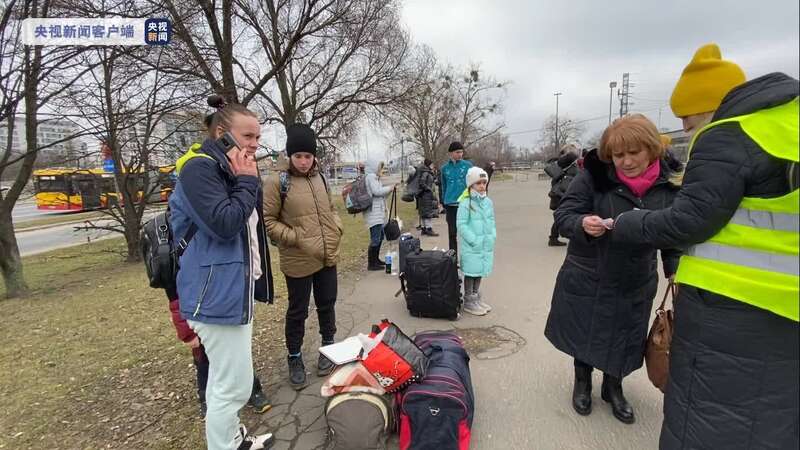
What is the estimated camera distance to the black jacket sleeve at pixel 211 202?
176 centimetres

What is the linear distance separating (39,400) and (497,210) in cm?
1288

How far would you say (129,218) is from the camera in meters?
8.80

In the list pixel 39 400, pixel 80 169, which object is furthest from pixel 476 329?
pixel 80 169

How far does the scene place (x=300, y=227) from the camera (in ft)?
9.50

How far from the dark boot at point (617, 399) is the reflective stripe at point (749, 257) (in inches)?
56.4

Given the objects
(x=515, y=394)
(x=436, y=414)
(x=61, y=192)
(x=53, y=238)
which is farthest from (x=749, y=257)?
(x=61, y=192)

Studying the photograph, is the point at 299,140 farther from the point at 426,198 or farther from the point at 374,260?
the point at 426,198

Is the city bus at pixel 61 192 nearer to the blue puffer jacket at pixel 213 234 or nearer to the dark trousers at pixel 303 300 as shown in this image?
the dark trousers at pixel 303 300

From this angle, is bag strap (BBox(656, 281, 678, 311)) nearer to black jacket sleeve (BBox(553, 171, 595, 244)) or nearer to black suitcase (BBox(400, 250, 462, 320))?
black jacket sleeve (BBox(553, 171, 595, 244))

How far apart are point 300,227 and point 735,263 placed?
244 centimetres

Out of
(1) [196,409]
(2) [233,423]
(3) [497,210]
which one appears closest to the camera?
(2) [233,423]

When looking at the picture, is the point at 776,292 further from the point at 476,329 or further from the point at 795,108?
the point at 476,329

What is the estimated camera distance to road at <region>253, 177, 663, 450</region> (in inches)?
90.1

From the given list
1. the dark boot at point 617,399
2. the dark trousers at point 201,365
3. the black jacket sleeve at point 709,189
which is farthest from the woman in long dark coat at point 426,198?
the black jacket sleeve at point 709,189
